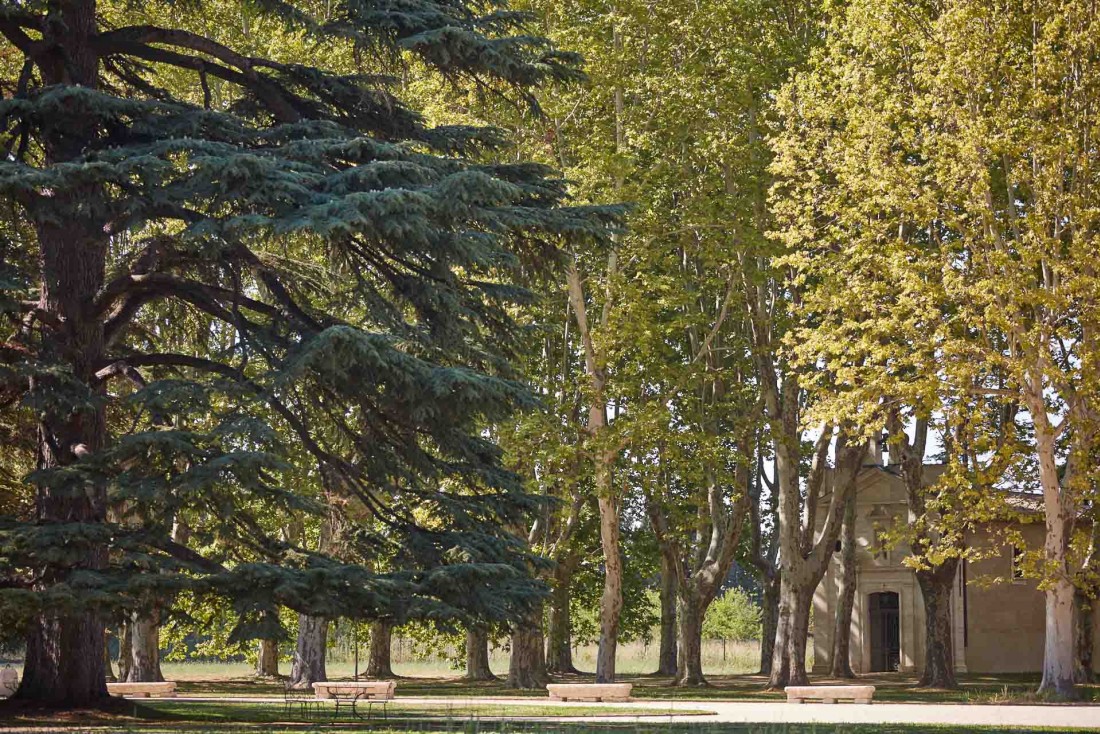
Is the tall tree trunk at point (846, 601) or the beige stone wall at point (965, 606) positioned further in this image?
the beige stone wall at point (965, 606)

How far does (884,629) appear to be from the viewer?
49312 millimetres

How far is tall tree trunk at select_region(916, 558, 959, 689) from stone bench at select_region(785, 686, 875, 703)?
30.0 ft

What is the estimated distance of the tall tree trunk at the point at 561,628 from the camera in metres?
34.3

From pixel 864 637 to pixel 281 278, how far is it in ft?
112

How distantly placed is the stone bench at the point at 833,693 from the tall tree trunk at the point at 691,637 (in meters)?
9.94

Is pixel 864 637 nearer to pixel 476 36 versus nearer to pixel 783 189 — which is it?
pixel 783 189

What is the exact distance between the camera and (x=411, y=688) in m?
34.4

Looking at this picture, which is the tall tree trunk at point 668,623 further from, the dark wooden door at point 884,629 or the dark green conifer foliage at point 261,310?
the dark green conifer foliage at point 261,310

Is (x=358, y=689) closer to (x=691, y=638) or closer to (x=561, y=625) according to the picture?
(x=691, y=638)

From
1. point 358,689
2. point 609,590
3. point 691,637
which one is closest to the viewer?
point 358,689

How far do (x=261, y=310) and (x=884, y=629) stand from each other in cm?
3745

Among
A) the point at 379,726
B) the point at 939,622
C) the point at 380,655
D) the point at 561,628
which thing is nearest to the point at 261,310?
the point at 379,726

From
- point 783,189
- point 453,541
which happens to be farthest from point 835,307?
point 453,541

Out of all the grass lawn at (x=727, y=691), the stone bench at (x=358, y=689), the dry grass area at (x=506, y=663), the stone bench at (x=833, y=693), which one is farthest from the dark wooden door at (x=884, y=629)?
the stone bench at (x=358, y=689)
